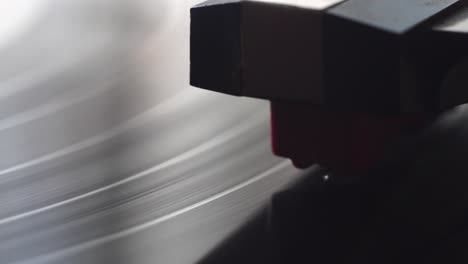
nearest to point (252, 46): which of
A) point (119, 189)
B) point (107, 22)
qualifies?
point (119, 189)

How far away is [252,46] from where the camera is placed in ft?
1.10

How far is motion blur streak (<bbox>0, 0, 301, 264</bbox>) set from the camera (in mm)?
347

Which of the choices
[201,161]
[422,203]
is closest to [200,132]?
[201,161]

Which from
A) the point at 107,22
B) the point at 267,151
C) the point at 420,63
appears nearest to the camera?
the point at 420,63

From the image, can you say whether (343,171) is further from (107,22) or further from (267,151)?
(107,22)

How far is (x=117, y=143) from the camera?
1.39 ft

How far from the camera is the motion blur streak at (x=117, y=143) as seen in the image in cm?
35

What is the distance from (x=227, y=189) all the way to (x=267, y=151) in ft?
0.17

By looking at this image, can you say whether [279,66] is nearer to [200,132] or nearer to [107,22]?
[200,132]

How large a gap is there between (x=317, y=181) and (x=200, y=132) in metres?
0.09

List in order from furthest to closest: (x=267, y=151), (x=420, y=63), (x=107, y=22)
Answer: (x=107, y=22)
(x=267, y=151)
(x=420, y=63)

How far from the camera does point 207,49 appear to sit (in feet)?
1.16

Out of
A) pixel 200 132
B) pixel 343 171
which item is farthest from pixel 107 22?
pixel 343 171

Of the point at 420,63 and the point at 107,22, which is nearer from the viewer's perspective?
the point at 420,63
